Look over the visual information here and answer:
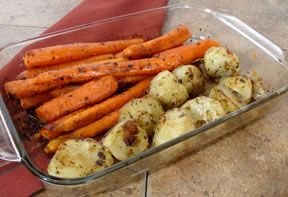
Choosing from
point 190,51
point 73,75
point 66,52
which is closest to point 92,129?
point 73,75

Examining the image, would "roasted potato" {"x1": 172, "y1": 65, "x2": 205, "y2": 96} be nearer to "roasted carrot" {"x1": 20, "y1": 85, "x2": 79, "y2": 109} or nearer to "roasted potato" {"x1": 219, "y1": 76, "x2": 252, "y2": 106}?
"roasted potato" {"x1": 219, "y1": 76, "x2": 252, "y2": 106}

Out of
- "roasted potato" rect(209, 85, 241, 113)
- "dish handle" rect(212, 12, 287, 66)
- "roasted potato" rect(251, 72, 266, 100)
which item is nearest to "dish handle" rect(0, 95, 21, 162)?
"roasted potato" rect(209, 85, 241, 113)

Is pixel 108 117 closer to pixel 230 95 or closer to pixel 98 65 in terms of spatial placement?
pixel 98 65

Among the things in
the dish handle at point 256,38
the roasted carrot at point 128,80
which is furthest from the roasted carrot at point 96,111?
the dish handle at point 256,38

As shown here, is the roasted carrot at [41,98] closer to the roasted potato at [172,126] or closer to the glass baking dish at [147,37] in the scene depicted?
the glass baking dish at [147,37]

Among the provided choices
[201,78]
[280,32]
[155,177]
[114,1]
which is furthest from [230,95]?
[114,1]

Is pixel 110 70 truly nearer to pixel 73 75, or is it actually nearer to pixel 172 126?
pixel 73 75

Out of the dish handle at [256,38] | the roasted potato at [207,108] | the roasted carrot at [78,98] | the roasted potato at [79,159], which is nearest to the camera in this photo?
the roasted potato at [79,159]
